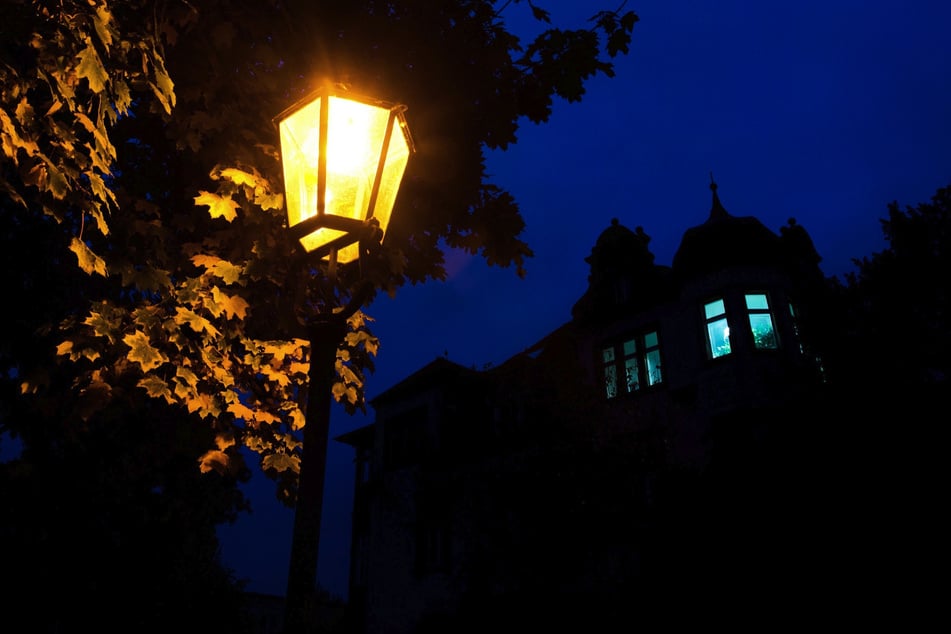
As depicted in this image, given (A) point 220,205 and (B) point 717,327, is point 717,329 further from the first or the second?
(A) point 220,205

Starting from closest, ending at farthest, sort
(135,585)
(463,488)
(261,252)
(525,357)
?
1. (261,252)
2. (135,585)
3. (525,357)
4. (463,488)

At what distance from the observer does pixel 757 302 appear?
63.0 ft

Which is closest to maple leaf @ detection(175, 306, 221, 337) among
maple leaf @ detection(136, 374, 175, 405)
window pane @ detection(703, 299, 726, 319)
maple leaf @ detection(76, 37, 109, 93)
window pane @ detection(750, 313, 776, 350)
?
maple leaf @ detection(136, 374, 175, 405)

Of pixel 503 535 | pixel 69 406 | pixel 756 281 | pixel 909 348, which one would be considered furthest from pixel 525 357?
pixel 69 406

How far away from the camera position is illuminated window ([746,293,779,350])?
18641 millimetres

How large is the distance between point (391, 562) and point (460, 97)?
21.9 meters

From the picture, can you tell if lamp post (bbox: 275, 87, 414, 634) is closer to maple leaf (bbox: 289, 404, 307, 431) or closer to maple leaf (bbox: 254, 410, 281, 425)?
maple leaf (bbox: 254, 410, 281, 425)

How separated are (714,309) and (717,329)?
62cm

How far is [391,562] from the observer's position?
85.8 ft

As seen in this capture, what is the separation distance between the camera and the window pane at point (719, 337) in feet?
62.0

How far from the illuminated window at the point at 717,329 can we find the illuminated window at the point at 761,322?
67 centimetres

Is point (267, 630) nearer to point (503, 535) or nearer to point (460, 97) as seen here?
point (503, 535)

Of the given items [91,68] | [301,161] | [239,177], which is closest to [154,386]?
[239,177]

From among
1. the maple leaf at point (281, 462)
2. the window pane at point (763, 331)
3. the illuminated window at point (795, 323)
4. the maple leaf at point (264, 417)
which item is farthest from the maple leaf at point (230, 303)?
the illuminated window at point (795, 323)
